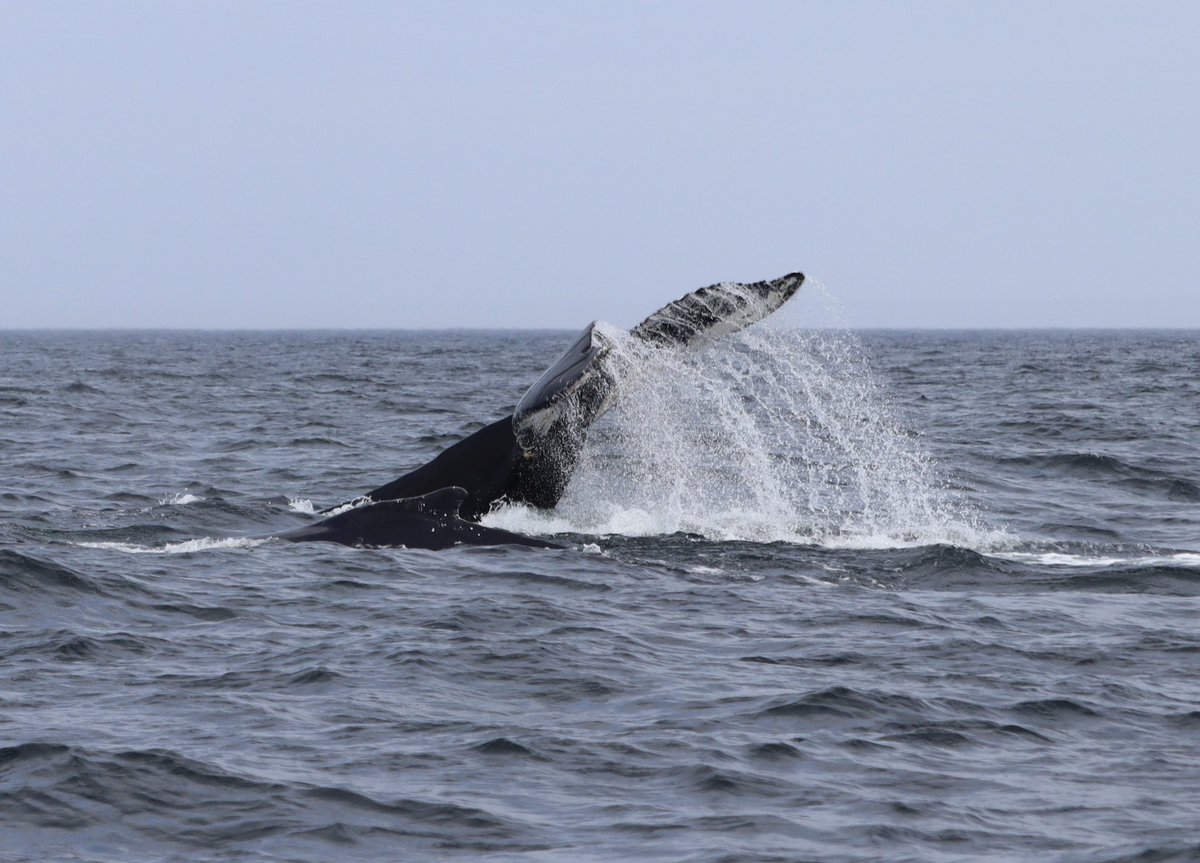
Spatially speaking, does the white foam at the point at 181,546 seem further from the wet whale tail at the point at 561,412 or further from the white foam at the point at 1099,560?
the white foam at the point at 1099,560

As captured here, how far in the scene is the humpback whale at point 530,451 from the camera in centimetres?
1128

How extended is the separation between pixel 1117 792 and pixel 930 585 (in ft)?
15.9

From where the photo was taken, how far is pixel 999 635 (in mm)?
9820

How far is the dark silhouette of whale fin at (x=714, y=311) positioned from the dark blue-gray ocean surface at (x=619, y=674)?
9.0 inches

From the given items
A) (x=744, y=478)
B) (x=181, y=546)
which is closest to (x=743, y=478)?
(x=744, y=478)

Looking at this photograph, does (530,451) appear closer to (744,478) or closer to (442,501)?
(442,501)

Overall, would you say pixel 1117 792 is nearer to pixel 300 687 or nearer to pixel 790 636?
pixel 790 636

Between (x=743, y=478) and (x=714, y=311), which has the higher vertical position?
(x=714, y=311)

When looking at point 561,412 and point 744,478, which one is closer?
point 561,412

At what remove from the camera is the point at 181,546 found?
12.9 m

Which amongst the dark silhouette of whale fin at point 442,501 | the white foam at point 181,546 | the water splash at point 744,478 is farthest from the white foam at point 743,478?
the white foam at point 181,546

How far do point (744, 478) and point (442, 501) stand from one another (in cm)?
803

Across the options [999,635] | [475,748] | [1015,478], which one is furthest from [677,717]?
[1015,478]

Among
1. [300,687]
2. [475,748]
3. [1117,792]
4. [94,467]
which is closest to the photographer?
[1117,792]
